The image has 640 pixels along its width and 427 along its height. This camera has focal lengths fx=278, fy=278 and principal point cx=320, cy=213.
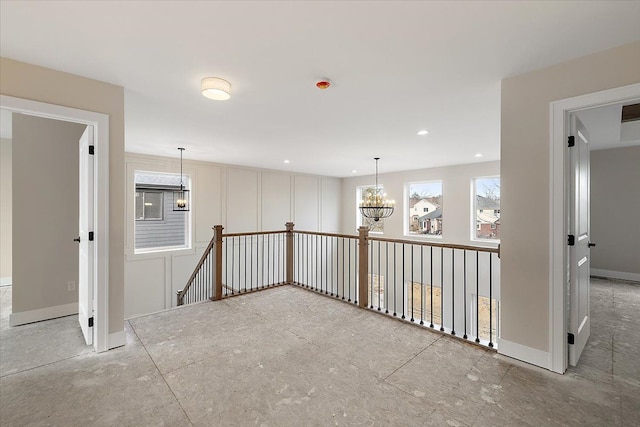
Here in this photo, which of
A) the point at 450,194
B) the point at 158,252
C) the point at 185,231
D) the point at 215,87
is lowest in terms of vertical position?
the point at 158,252

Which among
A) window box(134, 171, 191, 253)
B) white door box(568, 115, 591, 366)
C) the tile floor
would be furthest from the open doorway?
window box(134, 171, 191, 253)

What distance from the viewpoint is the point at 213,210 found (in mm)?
6523

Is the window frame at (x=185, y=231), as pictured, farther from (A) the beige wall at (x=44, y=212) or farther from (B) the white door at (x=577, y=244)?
(B) the white door at (x=577, y=244)

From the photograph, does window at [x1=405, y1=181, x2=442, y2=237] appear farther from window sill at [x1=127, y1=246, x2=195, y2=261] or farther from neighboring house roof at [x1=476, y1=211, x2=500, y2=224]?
window sill at [x1=127, y1=246, x2=195, y2=261]

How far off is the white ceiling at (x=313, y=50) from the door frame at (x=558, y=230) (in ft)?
1.58

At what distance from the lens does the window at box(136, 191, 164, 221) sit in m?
5.84

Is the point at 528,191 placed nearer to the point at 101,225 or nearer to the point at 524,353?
the point at 524,353

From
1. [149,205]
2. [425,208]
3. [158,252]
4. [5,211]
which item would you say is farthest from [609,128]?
[5,211]

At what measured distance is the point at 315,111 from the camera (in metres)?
3.21

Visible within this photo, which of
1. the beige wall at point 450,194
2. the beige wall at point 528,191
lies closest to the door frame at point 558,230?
the beige wall at point 528,191

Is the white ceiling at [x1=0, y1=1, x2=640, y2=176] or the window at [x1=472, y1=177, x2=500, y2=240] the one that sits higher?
the white ceiling at [x1=0, y1=1, x2=640, y2=176]

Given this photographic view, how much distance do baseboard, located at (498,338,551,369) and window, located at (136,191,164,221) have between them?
6426 mm

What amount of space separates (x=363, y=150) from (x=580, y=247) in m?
3.41

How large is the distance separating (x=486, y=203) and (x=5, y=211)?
9297mm
